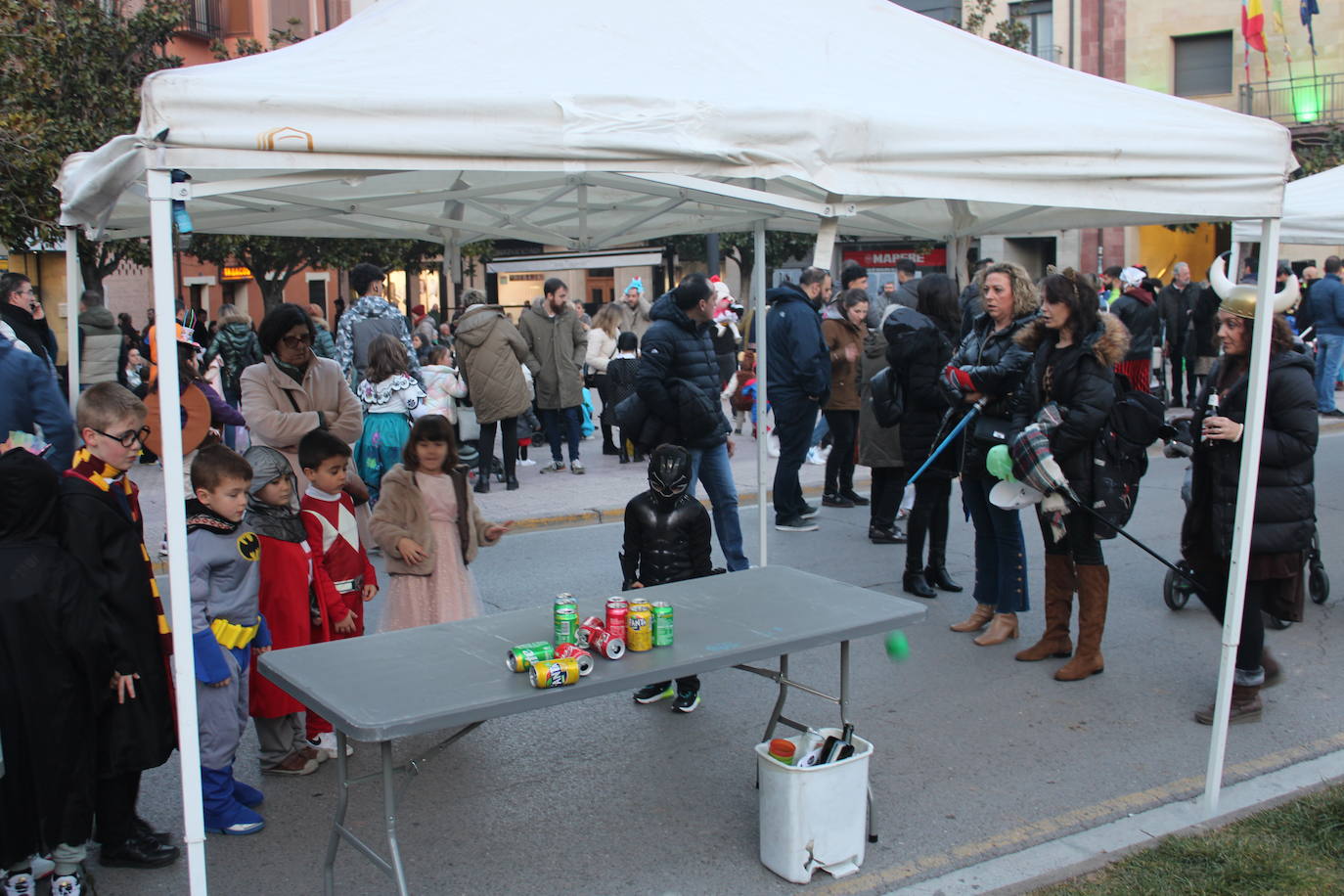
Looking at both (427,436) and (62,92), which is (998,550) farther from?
(62,92)

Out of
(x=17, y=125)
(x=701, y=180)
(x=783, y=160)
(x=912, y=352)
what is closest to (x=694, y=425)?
(x=912, y=352)

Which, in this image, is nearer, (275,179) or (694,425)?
(275,179)

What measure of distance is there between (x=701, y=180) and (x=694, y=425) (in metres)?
2.86

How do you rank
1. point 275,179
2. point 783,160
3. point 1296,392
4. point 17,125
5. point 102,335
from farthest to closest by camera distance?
point 17,125 → point 102,335 → point 1296,392 → point 783,160 → point 275,179

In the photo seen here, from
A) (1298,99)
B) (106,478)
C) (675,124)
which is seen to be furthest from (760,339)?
(1298,99)

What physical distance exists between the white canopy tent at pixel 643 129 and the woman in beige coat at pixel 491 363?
4.83 metres

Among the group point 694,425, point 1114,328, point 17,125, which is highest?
point 17,125

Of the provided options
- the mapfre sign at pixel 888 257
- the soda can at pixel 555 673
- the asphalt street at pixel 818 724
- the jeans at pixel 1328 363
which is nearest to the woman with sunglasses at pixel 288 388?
the asphalt street at pixel 818 724

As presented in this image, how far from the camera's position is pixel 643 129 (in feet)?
11.6

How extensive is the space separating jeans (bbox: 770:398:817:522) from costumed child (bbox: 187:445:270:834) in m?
5.08

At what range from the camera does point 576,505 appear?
10094 mm

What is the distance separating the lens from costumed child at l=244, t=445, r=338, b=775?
4.48m

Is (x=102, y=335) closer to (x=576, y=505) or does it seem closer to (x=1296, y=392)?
(x=576, y=505)

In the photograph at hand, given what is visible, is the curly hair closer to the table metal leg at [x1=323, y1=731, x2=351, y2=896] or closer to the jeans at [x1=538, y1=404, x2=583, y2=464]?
the table metal leg at [x1=323, y1=731, x2=351, y2=896]
